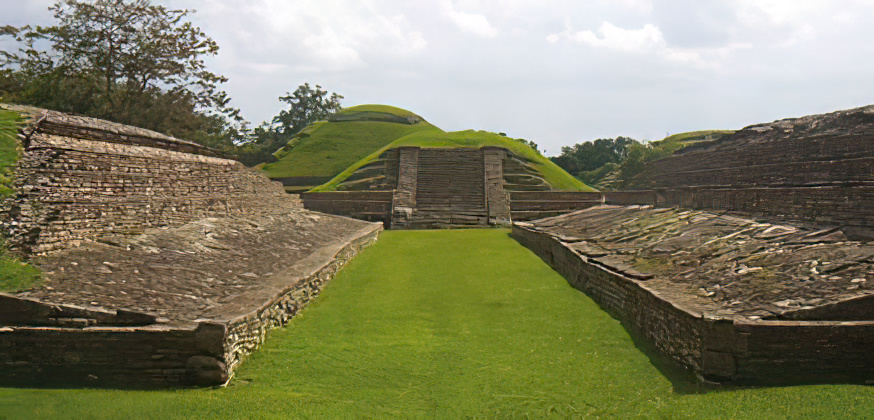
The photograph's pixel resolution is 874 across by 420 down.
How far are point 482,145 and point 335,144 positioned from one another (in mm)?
14233

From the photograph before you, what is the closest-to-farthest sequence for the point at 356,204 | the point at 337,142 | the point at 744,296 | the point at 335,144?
the point at 744,296 < the point at 356,204 < the point at 335,144 < the point at 337,142

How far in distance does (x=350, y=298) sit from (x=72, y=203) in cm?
338

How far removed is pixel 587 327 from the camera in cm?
522

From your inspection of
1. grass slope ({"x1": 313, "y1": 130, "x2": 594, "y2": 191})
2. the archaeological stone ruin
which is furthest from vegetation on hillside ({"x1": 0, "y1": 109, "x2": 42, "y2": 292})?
grass slope ({"x1": 313, "y1": 130, "x2": 594, "y2": 191})

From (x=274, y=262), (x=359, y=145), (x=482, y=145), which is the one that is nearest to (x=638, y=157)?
(x=482, y=145)

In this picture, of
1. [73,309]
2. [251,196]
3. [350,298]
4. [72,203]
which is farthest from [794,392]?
[251,196]

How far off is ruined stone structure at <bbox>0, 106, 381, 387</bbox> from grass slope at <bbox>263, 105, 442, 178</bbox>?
1895cm

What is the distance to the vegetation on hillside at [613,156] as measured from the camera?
2722 cm

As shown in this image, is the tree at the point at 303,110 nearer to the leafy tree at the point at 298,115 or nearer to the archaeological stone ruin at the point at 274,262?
the leafy tree at the point at 298,115

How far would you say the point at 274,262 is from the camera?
7.25 metres

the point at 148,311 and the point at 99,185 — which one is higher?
the point at 99,185

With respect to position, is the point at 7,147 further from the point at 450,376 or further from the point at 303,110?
the point at 303,110

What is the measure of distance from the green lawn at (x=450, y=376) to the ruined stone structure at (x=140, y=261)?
26 cm

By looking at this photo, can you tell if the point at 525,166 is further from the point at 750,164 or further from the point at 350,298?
the point at 350,298
